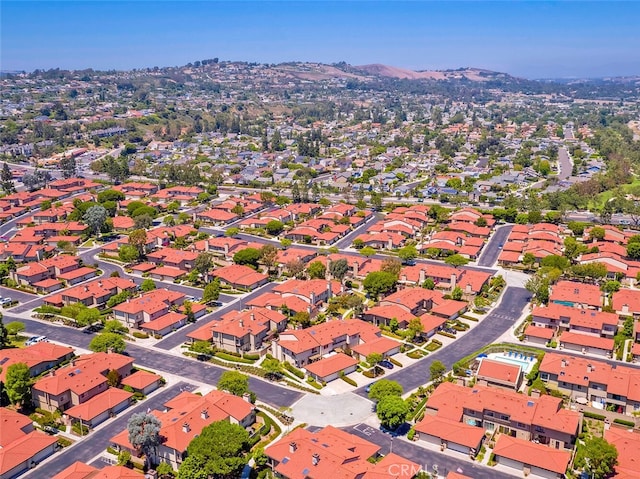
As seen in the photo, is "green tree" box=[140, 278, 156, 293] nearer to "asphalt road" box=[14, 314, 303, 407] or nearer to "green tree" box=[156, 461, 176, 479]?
"asphalt road" box=[14, 314, 303, 407]

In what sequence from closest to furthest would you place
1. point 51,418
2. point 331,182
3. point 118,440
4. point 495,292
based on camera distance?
point 118,440
point 51,418
point 495,292
point 331,182

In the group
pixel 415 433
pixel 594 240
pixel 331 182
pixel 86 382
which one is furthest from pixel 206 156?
pixel 415 433

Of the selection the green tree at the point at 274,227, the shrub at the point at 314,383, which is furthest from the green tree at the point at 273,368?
the green tree at the point at 274,227

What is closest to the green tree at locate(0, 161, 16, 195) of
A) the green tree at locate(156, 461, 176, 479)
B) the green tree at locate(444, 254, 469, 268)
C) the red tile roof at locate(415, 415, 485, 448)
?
the green tree at locate(444, 254, 469, 268)

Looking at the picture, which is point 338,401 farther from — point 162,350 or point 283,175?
point 283,175

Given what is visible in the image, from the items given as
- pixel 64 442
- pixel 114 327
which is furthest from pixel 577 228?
pixel 64 442
